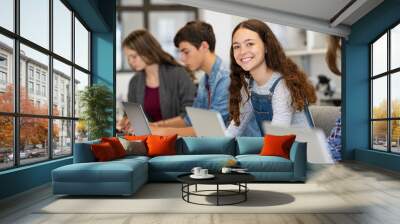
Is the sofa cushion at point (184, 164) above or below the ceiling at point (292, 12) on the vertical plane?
below

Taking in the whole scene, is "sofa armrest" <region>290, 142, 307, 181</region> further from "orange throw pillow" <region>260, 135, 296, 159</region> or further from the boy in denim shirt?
the boy in denim shirt

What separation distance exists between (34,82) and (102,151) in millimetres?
1478

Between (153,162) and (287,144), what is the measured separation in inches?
82.2

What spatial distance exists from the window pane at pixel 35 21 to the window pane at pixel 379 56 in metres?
6.66

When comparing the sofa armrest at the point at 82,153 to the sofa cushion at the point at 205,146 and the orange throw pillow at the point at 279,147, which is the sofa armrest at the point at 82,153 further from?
the orange throw pillow at the point at 279,147

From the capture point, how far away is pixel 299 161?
19.8 feet

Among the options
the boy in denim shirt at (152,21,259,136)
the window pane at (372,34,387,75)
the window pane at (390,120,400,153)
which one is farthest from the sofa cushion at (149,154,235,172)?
the window pane at (372,34,387,75)

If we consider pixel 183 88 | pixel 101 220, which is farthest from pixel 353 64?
pixel 101 220

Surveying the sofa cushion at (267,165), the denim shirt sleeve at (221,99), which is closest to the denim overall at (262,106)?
the denim shirt sleeve at (221,99)

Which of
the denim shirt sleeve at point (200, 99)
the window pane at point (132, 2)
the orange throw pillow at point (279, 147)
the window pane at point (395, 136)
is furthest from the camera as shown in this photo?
the window pane at point (132, 2)

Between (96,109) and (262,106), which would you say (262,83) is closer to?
(262,106)

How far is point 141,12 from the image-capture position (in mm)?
8875

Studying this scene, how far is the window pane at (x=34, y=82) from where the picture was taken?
5.58 meters

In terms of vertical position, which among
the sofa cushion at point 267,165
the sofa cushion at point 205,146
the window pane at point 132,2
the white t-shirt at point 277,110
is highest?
the window pane at point 132,2
